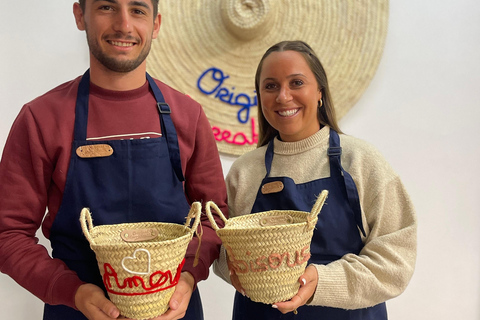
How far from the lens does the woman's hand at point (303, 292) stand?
3.48 feet

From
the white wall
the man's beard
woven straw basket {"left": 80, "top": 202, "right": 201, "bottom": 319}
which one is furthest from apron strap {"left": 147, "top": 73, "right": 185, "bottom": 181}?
the white wall

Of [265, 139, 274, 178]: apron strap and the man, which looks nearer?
the man

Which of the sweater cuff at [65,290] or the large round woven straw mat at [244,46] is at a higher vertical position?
the large round woven straw mat at [244,46]

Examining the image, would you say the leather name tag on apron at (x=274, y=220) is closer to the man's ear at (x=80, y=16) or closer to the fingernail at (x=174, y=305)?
the fingernail at (x=174, y=305)

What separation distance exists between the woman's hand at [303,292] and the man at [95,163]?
9.0 inches

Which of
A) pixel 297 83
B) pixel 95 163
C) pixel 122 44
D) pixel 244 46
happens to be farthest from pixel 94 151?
pixel 244 46

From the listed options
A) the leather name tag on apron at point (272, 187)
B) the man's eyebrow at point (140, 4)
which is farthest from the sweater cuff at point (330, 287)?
the man's eyebrow at point (140, 4)

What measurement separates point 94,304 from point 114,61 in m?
0.60

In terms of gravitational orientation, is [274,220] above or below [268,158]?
below

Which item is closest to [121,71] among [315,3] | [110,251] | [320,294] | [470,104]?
[110,251]

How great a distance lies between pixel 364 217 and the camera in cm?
125

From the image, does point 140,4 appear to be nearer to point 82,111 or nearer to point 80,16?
point 80,16

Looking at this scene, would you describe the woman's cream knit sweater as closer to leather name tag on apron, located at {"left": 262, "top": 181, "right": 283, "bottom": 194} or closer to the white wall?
leather name tag on apron, located at {"left": 262, "top": 181, "right": 283, "bottom": 194}

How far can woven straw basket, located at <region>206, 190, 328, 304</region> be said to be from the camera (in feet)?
3.22
